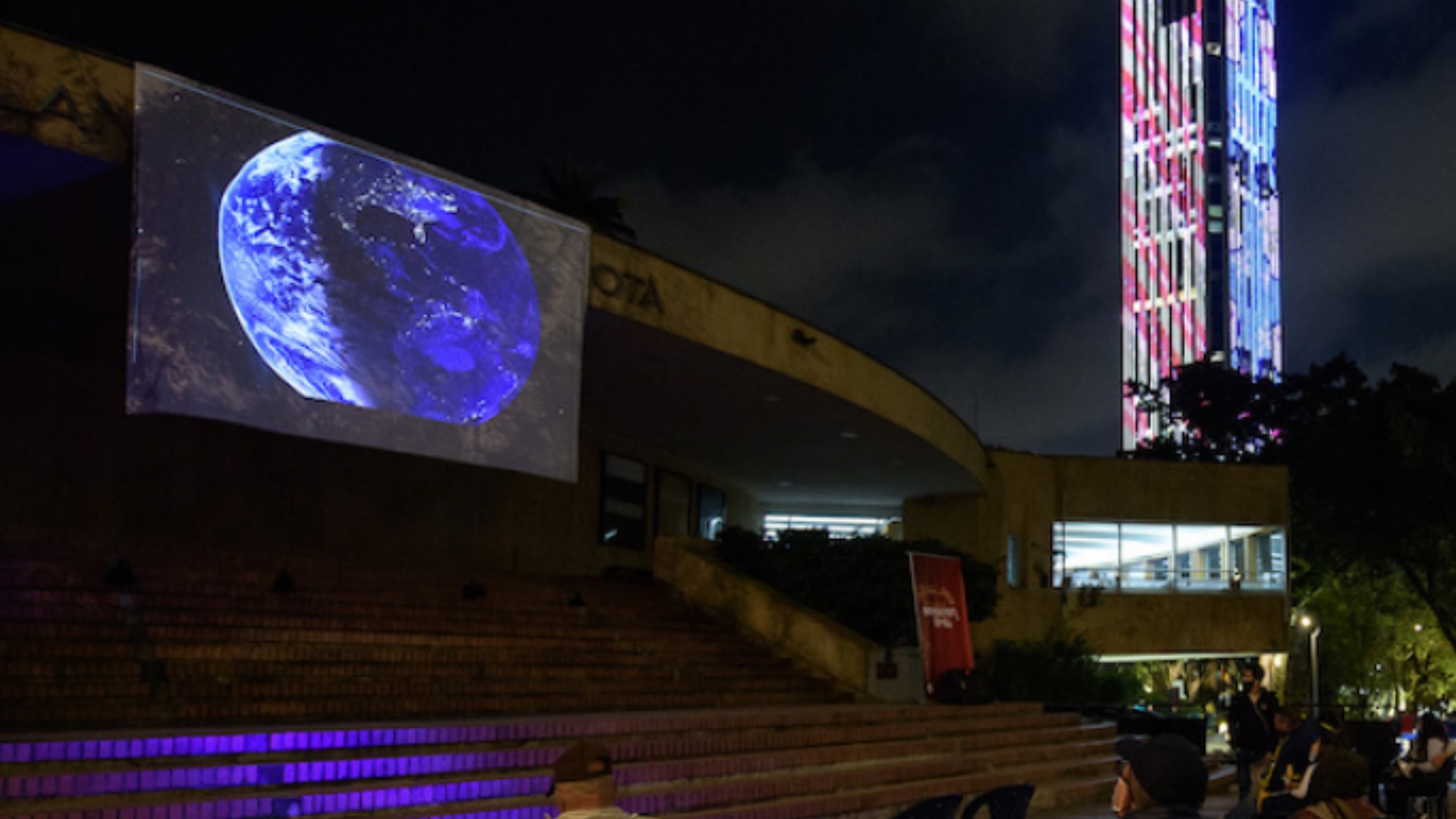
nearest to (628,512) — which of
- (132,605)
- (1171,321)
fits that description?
(132,605)

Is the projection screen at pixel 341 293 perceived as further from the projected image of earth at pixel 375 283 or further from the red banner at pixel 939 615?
the red banner at pixel 939 615

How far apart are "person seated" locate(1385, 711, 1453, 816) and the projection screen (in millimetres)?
7498

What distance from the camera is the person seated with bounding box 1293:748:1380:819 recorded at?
4633mm

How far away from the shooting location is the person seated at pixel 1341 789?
4.63 meters

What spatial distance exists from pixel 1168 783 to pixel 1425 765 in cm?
844

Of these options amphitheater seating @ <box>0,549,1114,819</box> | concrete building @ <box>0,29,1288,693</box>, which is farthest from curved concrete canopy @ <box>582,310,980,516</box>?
amphitheater seating @ <box>0,549,1114,819</box>

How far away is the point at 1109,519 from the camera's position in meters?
28.4

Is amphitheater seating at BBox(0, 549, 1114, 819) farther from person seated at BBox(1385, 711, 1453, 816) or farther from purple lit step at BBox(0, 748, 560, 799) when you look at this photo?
person seated at BBox(1385, 711, 1453, 816)

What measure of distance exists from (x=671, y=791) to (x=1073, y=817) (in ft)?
16.5

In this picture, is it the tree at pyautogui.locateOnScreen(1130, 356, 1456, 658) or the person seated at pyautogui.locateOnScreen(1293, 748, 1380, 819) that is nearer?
the person seated at pyautogui.locateOnScreen(1293, 748, 1380, 819)

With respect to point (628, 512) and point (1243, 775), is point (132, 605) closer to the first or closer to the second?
point (1243, 775)

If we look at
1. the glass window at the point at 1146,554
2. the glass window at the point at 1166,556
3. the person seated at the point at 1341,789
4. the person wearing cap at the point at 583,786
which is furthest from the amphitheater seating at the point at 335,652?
the glass window at the point at 1146,554

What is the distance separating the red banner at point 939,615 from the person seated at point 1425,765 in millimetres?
6008

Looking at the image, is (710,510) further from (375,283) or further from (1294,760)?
(1294,760)
